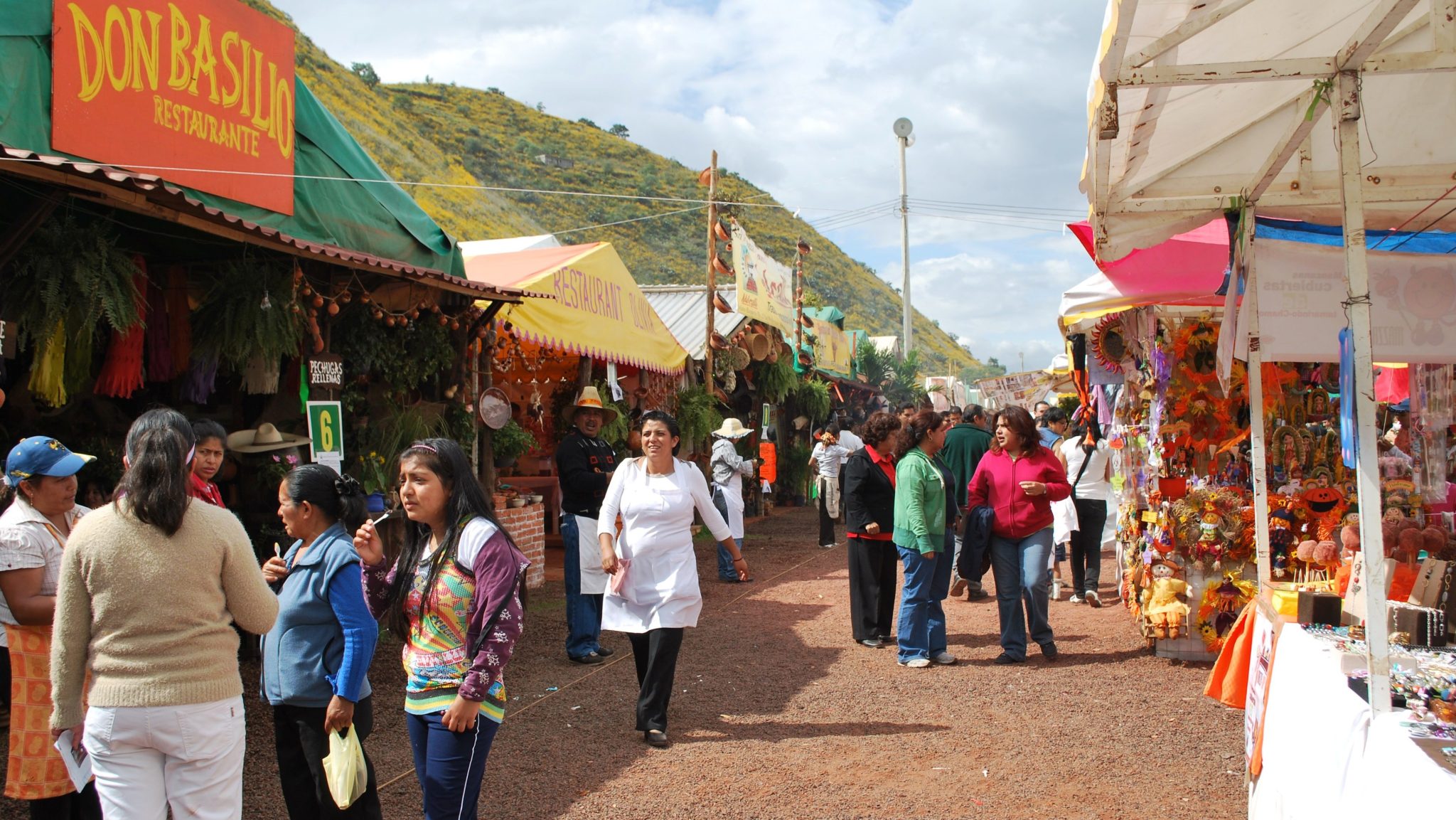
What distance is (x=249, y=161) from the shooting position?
7082 mm

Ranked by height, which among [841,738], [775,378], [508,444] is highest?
[775,378]

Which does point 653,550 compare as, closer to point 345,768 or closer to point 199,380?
point 345,768

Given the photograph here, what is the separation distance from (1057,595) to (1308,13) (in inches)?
266

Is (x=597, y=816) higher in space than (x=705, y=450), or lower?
lower

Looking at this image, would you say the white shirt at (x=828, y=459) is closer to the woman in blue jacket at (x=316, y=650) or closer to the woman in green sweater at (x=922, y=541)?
the woman in green sweater at (x=922, y=541)

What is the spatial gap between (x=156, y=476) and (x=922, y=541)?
16.1ft

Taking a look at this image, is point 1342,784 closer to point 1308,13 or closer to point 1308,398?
point 1308,13

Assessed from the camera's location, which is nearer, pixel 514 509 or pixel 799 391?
pixel 514 509

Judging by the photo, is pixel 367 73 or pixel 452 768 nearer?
pixel 452 768

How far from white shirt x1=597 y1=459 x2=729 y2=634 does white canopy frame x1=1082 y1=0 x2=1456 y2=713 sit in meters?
2.55

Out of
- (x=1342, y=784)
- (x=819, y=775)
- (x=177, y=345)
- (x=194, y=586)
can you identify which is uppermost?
(x=177, y=345)

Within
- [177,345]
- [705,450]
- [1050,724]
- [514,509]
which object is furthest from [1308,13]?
[705,450]

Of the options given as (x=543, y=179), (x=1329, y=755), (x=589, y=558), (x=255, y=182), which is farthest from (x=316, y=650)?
(x=543, y=179)

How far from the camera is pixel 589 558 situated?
23.0ft
